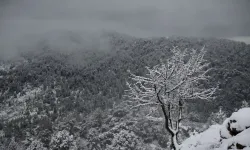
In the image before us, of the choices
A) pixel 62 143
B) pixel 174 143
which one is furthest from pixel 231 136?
pixel 62 143

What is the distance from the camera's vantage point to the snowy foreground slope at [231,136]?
10.0m

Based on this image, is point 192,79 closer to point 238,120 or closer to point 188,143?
point 188,143

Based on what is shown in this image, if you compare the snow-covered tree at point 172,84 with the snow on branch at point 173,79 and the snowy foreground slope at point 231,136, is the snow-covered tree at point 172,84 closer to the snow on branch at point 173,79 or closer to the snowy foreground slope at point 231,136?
the snow on branch at point 173,79

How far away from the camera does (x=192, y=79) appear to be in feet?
53.3

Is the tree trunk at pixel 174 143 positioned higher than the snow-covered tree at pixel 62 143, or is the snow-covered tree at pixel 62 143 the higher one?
the tree trunk at pixel 174 143

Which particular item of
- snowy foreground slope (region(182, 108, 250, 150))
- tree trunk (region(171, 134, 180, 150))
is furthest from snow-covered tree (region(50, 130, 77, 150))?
snowy foreground slope (region(182, 108, 250, 150))

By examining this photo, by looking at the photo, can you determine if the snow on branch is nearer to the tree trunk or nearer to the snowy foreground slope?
the tree trunk

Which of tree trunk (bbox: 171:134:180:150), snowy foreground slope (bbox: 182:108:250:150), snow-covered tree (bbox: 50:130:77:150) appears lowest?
snow-covered tree (bbox: 50:130:77:150)

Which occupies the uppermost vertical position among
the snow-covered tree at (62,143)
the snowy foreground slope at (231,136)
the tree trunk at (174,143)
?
the snowy foreground slope at (231,136)

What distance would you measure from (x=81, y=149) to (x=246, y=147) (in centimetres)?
18180

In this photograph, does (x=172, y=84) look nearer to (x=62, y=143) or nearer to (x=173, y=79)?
(x=173, y=79)

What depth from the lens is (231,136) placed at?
11.4 m

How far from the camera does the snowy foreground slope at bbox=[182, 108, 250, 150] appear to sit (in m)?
10.0

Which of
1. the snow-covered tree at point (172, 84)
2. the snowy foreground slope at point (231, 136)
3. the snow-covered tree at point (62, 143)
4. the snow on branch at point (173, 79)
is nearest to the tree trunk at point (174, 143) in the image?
the snow-covered tree at point (172, 84)
